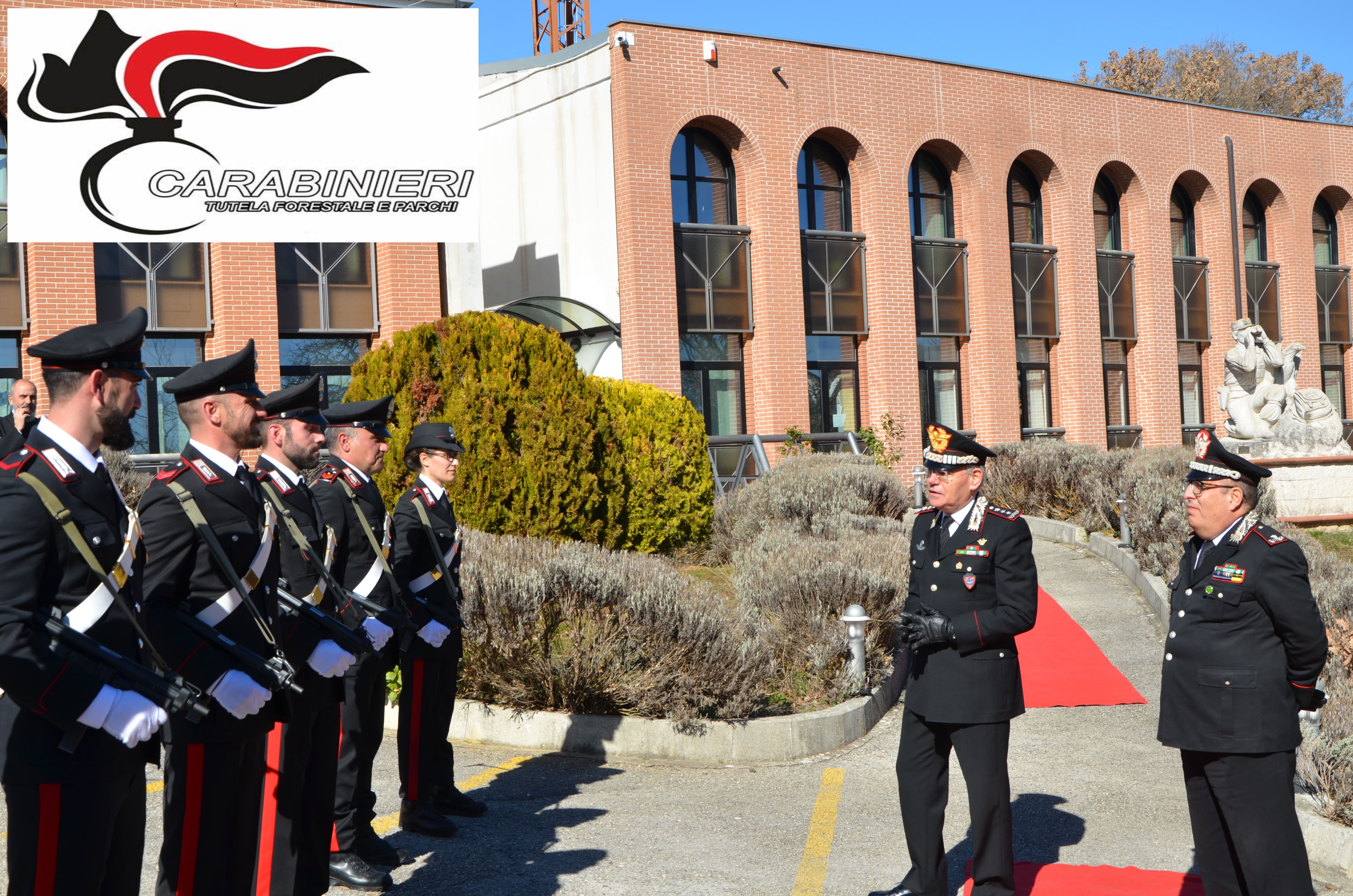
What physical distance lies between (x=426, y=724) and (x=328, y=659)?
5.57ft

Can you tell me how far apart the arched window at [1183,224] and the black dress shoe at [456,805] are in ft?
95.2

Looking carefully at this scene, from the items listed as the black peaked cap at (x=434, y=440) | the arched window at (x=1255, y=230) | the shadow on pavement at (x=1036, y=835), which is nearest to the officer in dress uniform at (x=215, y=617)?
the black peaked cap at (x=434, y=440)

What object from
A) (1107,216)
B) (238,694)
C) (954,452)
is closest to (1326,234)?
(1107,216)

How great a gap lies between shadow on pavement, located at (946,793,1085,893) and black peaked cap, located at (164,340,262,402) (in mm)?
3542

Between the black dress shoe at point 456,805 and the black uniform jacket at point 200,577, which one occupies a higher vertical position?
the black uniform jacket at point 200,577

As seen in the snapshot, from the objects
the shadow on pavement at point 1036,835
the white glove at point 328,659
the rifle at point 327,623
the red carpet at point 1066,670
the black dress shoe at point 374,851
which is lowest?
the shadow on pavement at point 1036,835

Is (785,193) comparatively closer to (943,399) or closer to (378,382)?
(943,399)

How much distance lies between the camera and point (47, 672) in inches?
121

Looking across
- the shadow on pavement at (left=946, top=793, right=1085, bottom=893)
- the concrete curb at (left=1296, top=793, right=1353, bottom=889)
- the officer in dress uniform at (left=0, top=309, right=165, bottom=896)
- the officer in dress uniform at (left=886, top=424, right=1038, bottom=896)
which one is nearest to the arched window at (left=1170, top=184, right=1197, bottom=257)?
the shadow on pavement at (left=946, top=793, right=1085, bottom=893)

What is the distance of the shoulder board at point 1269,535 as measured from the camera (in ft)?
14.3

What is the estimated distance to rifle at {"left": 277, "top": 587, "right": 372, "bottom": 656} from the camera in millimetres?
4438

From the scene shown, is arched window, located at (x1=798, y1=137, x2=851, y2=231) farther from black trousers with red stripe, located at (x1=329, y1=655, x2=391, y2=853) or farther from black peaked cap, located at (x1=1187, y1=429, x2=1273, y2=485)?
black peaked cap, located at (x1=1187, y1=429, x2=1273, y2=485)

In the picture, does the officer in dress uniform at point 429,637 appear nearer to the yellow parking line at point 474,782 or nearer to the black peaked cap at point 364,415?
the yellow parking line at point 474,782

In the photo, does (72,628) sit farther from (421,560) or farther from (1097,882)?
(1097,882)
